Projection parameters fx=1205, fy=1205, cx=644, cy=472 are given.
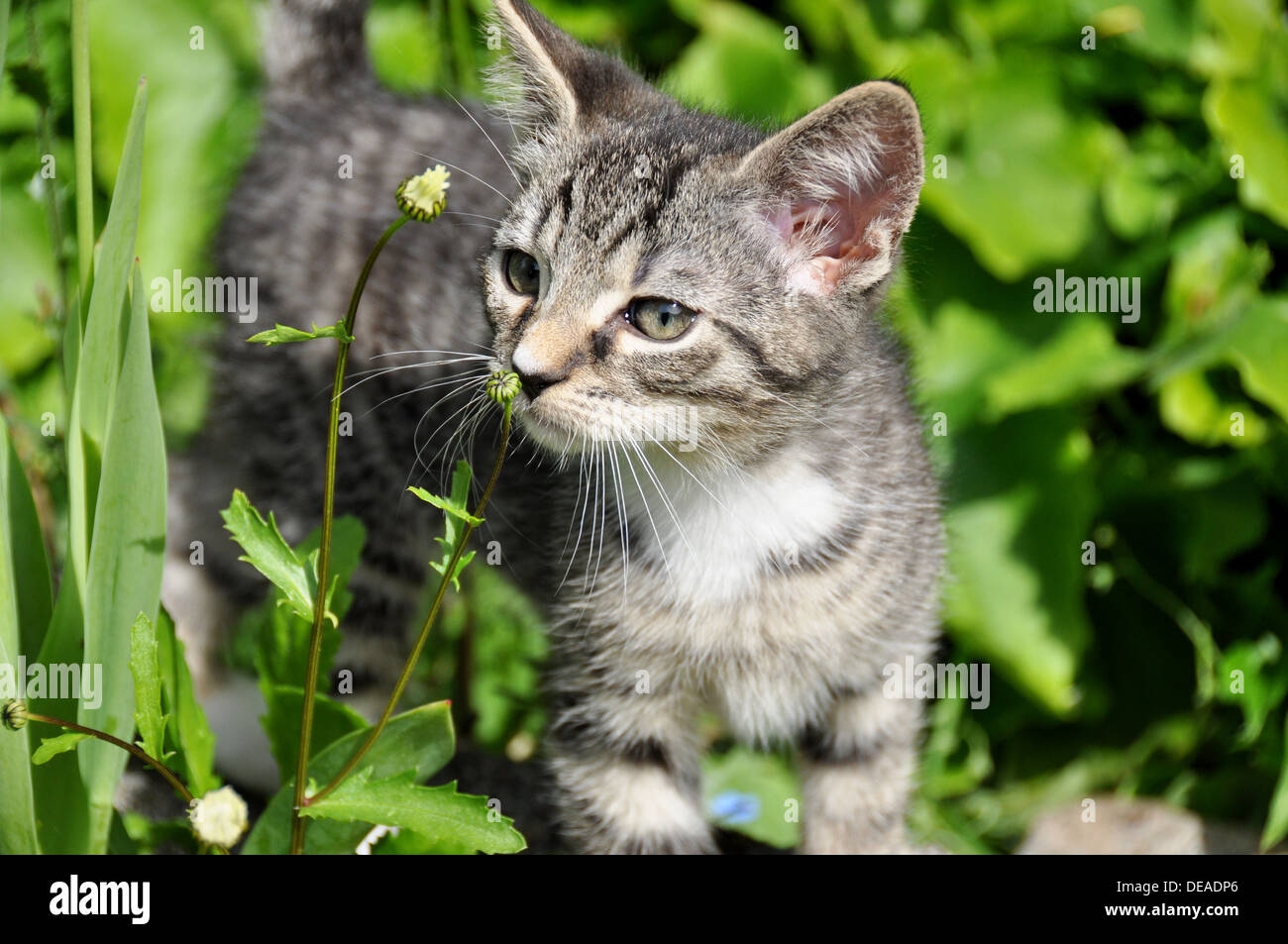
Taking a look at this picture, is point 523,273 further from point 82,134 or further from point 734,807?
point 734,807

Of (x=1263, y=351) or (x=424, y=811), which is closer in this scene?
(x=424, y=811)

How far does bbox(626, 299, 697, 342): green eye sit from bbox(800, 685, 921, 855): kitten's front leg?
0.84 meters

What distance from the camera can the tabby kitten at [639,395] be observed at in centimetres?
169

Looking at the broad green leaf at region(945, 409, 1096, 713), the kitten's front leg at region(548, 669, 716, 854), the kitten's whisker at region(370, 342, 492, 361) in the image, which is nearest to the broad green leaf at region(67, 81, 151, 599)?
the kitten's whisker at region(370, 342, 492, 361)

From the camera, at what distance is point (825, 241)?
1.76 metres

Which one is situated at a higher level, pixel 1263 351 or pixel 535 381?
pixel 1263 351

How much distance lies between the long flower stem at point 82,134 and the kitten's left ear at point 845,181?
90cm

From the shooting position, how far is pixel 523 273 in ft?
5.99

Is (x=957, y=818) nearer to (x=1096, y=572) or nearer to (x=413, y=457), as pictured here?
(x=1096, y=572)

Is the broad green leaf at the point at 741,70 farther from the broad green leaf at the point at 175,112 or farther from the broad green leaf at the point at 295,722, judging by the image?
the broad green leaf at the point at 295,722

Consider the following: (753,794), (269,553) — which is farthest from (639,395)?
(753,794)

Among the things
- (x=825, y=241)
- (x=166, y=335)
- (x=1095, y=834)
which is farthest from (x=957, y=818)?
(x=166, y=335)

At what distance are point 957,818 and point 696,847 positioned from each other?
97 centimetres

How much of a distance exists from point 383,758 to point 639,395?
0.63m
